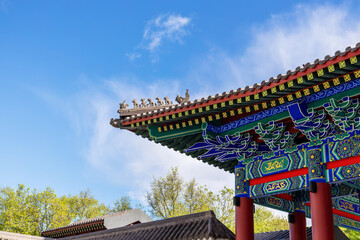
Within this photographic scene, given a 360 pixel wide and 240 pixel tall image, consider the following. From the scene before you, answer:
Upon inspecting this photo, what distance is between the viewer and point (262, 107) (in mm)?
7488

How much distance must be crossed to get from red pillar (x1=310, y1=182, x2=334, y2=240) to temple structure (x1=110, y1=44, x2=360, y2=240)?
2cm

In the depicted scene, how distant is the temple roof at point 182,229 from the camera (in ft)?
30.5

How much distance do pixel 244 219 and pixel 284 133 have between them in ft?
6.74

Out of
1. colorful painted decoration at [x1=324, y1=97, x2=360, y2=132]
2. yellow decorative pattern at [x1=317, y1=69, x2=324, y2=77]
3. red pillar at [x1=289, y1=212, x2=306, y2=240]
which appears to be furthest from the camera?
red pillar at [x1=289, y1=212, x2=306, y2=240]

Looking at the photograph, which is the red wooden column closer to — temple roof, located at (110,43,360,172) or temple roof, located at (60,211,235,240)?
temple roof, located at (110,43,360,172)

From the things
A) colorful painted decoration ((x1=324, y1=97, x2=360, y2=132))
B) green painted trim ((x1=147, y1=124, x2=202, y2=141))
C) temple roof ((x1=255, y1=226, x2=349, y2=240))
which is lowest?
temple roof ((x1=255, y1=226, x2=349, y2=240))

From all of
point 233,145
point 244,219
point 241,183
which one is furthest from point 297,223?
point 233,145

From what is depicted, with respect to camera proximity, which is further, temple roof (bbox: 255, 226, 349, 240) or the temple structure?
temple roof (bbox: 255, 226, 349, 240)

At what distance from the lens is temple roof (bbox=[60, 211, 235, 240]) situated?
928 centimetres

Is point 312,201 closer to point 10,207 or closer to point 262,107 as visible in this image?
point 262,107

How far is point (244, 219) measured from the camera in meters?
8.23

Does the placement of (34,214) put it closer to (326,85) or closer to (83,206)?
(83,206)

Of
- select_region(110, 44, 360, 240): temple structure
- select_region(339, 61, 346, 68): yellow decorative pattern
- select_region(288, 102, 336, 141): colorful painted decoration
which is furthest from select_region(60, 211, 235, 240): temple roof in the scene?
select_region(339, 61, 346, 68): yellow decorative pattern

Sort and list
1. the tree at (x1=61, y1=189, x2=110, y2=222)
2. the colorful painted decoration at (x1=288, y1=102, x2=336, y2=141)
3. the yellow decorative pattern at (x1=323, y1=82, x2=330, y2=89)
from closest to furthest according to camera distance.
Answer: the yellow decorative pattern at (x1=323, y1=82, x2=330, y2=89), the colorful painted decoration at (x1=288, y1=102, x2=336, y2=141), the tree at (x1=61, y1=189, x2=110, y2=222)
